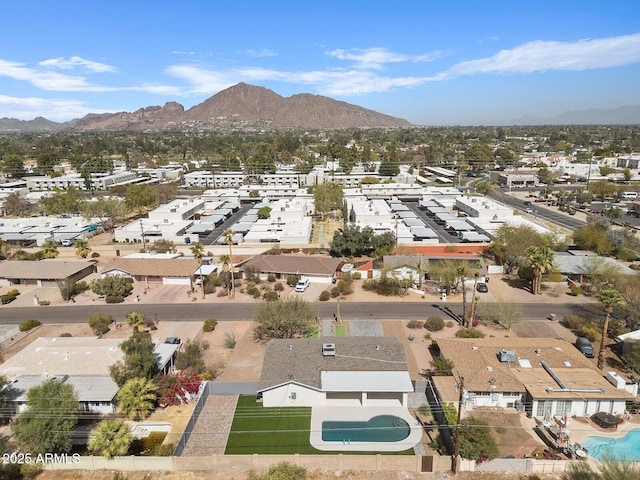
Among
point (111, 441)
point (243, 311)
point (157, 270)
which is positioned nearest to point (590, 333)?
point (243, 311)

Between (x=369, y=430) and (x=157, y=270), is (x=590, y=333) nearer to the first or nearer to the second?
(x=369, y=430)

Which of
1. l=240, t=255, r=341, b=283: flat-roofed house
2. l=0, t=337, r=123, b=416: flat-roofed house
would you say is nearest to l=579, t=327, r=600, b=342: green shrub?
l=240, t=255, r=341, b=283: flat-roofed house

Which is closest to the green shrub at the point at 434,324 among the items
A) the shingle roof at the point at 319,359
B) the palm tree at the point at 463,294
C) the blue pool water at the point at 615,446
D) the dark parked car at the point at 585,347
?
the palm tree at the point at 463,294

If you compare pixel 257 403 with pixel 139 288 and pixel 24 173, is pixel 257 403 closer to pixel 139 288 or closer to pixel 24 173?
pixel 139 288

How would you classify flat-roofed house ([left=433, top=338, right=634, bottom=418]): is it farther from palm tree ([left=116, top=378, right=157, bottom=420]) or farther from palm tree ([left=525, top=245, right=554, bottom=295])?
palm tree ([left=116, top=378, right=157, bottom=420])

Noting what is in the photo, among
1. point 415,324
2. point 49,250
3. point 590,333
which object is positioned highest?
point 49,250

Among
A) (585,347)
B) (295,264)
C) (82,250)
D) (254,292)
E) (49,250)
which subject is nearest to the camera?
(585,347)
